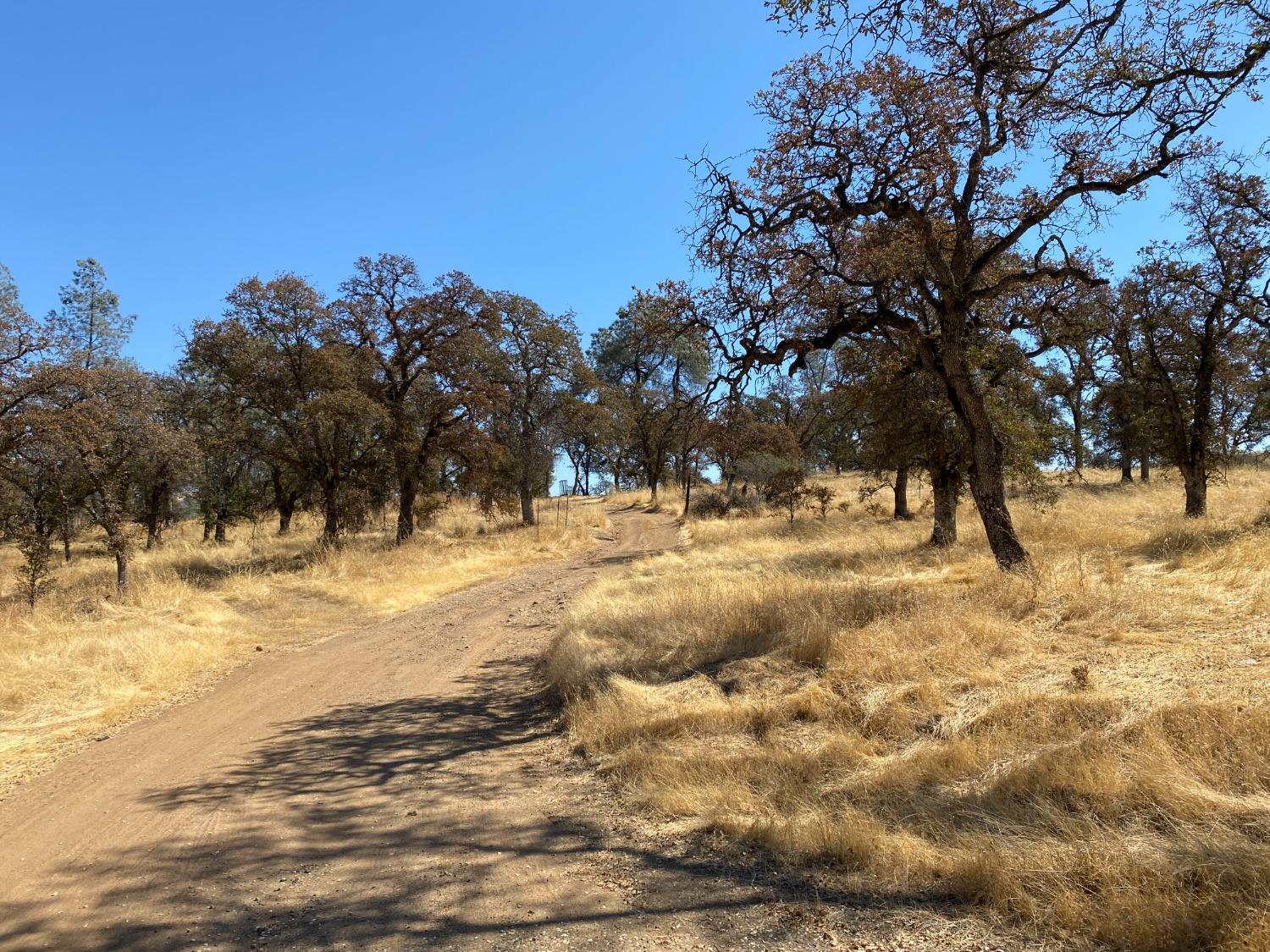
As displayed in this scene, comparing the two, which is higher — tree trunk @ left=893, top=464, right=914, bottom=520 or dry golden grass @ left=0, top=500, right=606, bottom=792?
tree trunk @ left=893, top=464, right=914, bottom=520

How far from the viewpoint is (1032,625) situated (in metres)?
7.38

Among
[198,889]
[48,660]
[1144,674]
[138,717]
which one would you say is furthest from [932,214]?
[48,660]

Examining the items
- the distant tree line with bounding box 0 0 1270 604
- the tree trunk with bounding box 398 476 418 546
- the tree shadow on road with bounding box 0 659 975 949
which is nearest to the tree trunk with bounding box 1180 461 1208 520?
the distant tree line with bounding box 0 0 1270 604

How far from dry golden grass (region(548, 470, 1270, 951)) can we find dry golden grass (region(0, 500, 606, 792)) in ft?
18.0


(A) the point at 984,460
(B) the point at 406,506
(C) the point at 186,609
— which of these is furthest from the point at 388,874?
(B) the point at 406,506

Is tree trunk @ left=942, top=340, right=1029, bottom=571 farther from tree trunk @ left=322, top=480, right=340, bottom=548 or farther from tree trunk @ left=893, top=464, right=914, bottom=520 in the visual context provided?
tree trunk @ left=322, top=480, right=340, bottom=548

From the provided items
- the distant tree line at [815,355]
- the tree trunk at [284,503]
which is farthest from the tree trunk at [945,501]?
the tree trunk at [284,503]

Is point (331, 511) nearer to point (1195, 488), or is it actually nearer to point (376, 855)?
point (376, 855)

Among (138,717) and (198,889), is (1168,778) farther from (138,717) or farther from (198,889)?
(138,717)

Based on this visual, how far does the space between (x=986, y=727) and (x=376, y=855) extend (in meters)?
4.31

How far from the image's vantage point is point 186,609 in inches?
563

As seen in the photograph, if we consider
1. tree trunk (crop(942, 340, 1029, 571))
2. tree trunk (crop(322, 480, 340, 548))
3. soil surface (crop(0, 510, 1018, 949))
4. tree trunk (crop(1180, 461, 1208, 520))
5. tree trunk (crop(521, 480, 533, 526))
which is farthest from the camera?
tree trunk (crop(521, 480, 533, 526))

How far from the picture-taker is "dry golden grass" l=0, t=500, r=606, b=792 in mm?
8547


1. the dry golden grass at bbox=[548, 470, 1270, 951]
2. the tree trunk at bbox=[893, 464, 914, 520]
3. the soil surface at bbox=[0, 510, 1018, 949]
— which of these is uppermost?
the tree trunk at bbox=[893, 464, 914, 520]
